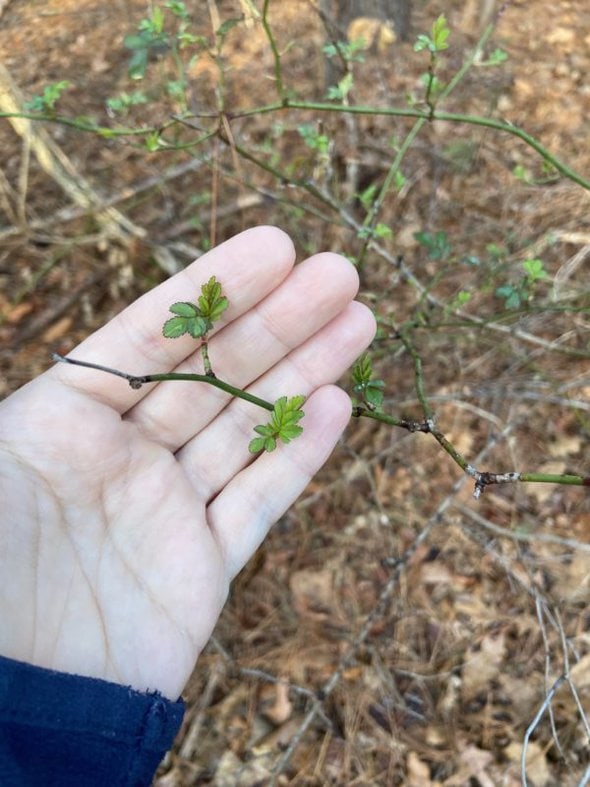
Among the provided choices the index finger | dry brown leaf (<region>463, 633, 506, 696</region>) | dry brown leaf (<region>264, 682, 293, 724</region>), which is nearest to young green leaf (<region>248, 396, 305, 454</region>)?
the index finger

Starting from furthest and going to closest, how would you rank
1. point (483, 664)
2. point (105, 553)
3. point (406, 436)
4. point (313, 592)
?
point (406, 436)
point (313, 592)
point (483, 664)
point (105, 553)

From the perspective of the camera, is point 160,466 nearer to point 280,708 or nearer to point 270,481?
point 270,481

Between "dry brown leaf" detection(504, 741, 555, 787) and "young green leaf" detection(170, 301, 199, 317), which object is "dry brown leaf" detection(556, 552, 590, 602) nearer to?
"dry brown leaf" detection(504, 741, 555, 787)

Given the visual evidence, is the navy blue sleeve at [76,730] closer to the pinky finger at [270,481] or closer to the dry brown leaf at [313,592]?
the pinky finger at [270,481]

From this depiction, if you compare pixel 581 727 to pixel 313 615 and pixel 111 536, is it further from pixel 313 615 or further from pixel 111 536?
pixel 111 536

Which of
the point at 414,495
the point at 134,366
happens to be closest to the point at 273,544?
the point at 414,495

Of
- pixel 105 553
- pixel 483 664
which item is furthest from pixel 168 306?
pixel 483 664

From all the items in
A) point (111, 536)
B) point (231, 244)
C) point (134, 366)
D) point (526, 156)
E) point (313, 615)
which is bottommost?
point (313, 615)
